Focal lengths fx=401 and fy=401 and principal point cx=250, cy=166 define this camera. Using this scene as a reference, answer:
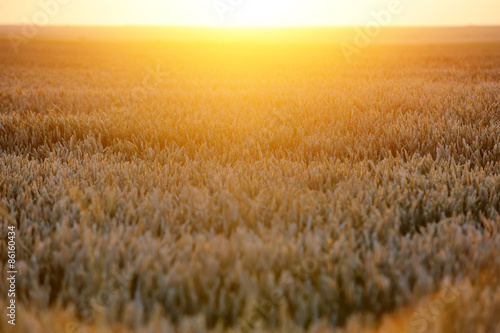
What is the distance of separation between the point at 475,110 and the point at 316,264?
13.9 ft

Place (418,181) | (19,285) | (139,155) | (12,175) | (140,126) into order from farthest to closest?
1. (140,126)
2. (139,155)
3. (12,175)
4. (418,181)
5. (19,285)

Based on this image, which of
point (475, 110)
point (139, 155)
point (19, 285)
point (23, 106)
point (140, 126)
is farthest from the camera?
point (23, 106)

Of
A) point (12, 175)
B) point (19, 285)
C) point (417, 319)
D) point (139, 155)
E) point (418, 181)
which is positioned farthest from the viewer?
point (139, 155)

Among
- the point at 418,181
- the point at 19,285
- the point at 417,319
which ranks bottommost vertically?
the point at 19,285

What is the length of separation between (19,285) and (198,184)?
1.26 metres

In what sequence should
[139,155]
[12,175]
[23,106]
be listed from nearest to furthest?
1. [12,175]
2. [139,155]
3. [23,106]

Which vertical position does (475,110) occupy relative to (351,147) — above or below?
above

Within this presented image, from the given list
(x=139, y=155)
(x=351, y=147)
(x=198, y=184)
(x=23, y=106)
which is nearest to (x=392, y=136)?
(x=351, y=147)

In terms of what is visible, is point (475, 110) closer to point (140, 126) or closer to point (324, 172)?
point (324, 172)

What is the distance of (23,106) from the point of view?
21.6ft

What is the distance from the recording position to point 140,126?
14.2 ft

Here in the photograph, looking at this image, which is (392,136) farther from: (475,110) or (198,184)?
(198,184)

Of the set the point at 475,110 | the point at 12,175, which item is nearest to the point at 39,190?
the point at 12,175

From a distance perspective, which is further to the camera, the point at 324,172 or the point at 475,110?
the point at 475,110
